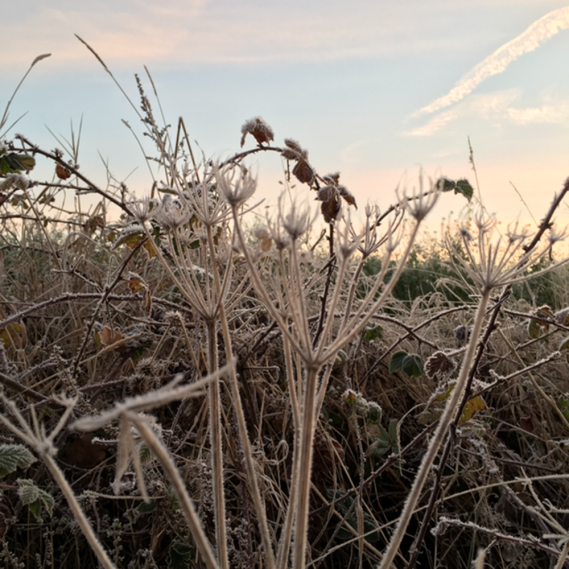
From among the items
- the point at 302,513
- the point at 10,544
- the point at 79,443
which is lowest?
the point at 10,544

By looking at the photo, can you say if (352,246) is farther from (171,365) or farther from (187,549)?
(171,365)

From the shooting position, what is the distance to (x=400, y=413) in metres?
2.51

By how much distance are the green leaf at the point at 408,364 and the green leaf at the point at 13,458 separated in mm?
1188

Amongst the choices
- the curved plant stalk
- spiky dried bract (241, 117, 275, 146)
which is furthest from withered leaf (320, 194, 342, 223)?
the curved plant stalk

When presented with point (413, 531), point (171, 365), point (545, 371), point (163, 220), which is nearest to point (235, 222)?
point (163, 220)

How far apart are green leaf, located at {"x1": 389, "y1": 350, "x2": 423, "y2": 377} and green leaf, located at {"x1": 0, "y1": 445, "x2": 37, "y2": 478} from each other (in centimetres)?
119

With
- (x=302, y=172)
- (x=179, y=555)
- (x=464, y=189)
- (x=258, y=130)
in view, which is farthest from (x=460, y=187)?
(x=179, y=555)

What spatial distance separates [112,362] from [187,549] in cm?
101

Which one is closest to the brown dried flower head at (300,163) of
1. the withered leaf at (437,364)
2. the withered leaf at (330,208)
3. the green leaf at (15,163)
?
the withered leaf at (330,208)

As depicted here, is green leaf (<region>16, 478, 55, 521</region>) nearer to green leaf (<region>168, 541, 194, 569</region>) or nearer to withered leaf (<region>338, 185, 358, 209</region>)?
green leaf (<region>168, 541, 194, 569</region>)

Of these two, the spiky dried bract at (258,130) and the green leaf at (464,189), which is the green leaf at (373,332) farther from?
the spiky dried bract at (258,130)

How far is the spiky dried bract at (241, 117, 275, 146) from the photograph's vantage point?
1682 mm

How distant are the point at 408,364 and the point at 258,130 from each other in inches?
37.7

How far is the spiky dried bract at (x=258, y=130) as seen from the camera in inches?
66.2
